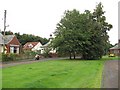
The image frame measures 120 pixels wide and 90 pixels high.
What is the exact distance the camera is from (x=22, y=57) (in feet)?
206

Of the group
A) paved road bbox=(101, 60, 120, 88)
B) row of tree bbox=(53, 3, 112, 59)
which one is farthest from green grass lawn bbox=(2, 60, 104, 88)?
row of tree bbox=(53, 3, 112, 59)

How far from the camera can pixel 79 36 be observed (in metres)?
59.7

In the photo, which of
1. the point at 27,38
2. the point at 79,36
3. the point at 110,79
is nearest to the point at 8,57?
the point at 79,36

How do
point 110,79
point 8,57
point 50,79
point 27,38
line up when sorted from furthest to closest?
point 27,38
point 8,57
point 110,79
point 50,79

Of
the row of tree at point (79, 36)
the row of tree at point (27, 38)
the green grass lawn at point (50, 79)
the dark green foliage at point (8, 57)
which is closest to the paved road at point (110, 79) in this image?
the green grass lawn at point (50, 79)

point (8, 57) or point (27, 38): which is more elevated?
point (27, 38)

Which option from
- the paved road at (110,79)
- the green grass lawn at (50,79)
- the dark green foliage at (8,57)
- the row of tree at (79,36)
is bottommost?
the paved road at (110,79)

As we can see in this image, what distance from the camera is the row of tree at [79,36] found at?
59.2 m

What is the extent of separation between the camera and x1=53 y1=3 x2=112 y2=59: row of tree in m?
59.2

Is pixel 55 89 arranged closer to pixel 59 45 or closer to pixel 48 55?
pixel 59 45

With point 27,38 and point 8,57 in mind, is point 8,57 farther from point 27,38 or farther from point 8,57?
point 27,38

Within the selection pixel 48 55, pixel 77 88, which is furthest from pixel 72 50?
pixel 77 88

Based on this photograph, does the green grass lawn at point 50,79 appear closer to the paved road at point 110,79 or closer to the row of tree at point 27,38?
the paved road at point 110,79

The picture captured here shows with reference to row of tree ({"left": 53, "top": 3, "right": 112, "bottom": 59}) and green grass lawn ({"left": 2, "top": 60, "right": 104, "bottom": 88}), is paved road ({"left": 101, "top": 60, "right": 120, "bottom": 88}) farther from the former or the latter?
row of tree ({"left": 53, "top": 3, "right": 112, "bottom": 59})
